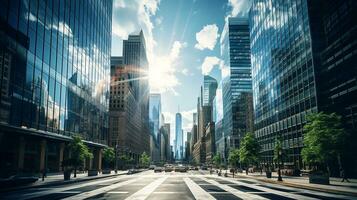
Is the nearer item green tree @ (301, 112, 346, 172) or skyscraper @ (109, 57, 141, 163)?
green tree @ (301, 112, 346, 172)

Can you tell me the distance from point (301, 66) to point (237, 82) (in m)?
83.3

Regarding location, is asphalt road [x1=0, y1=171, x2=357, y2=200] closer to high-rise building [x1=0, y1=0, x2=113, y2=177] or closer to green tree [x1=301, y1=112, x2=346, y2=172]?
green tree [x1=301, y1=112, x2=346, y2=172]

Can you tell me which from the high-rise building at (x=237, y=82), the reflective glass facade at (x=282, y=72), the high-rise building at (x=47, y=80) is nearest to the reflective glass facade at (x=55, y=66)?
the high-rise building at (x=47, y=80)

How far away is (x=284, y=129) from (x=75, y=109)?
41.9m

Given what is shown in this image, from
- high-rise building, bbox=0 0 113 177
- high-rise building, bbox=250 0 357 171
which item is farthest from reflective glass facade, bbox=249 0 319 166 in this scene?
high-rise building, bbox=0 0 113 177

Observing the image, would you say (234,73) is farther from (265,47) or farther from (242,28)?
(265,47)

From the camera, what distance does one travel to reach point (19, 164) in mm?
42219

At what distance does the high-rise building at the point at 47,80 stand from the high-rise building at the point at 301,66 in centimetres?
4050

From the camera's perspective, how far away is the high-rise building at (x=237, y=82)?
136m

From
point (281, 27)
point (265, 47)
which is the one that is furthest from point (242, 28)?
point (281, 27)

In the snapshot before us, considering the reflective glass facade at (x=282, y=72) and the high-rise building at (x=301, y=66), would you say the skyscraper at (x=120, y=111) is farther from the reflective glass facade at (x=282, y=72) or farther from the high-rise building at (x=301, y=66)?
the high-rise building at (x=301, y=66)

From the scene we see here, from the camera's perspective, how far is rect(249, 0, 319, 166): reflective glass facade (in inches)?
2129

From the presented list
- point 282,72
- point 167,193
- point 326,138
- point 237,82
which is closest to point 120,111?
point 237,82

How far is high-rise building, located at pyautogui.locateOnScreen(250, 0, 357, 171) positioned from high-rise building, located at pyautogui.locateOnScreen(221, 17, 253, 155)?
173 ft
